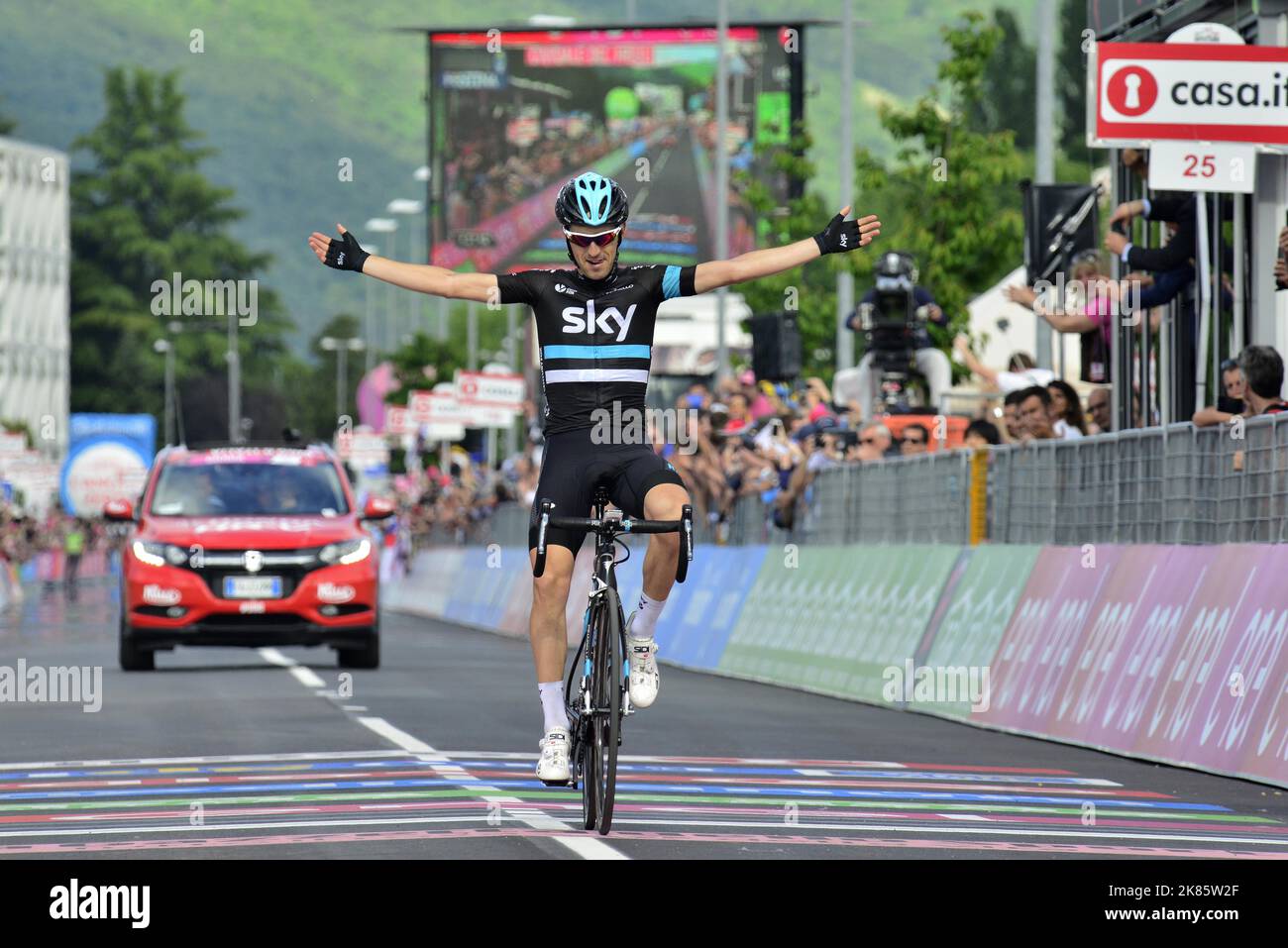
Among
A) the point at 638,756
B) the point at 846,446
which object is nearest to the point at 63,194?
the point at 846,446

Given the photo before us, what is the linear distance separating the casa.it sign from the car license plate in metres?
8.84

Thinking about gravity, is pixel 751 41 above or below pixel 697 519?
above

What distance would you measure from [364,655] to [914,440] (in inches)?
189

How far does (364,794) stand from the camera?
1222 cm

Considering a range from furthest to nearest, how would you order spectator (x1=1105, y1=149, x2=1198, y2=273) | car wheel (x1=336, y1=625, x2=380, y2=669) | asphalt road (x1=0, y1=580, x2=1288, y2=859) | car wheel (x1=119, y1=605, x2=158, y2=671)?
car wheel (x1=336, y1=625, x2=380, y2=669), car wheel (x1=119, y1=605, x2=158, y2=671), spectator (x1=1105, y1=149, x2=1198, y2=273), asphalt road (x1=0, y1=580, x2=1288, y2=859)

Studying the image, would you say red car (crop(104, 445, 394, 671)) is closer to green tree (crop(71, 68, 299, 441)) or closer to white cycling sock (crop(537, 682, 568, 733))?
white cycling sock (crop(537, 682, 568, 733))

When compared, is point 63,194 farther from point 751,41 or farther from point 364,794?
point 364,794

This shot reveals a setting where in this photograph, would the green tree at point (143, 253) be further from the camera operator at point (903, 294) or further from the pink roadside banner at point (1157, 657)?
the pink roadside banner at point (1157, 657)

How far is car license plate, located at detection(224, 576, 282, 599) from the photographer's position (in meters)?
24.1

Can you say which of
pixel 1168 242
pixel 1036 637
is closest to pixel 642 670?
pixel 1036 637

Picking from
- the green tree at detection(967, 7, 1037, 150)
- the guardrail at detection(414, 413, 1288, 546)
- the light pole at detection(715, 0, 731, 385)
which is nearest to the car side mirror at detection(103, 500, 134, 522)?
the guardrail at detection(414, 413, 1288, 546)

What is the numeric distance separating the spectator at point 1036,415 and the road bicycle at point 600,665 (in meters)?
9.13

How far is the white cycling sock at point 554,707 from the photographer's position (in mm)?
11367
